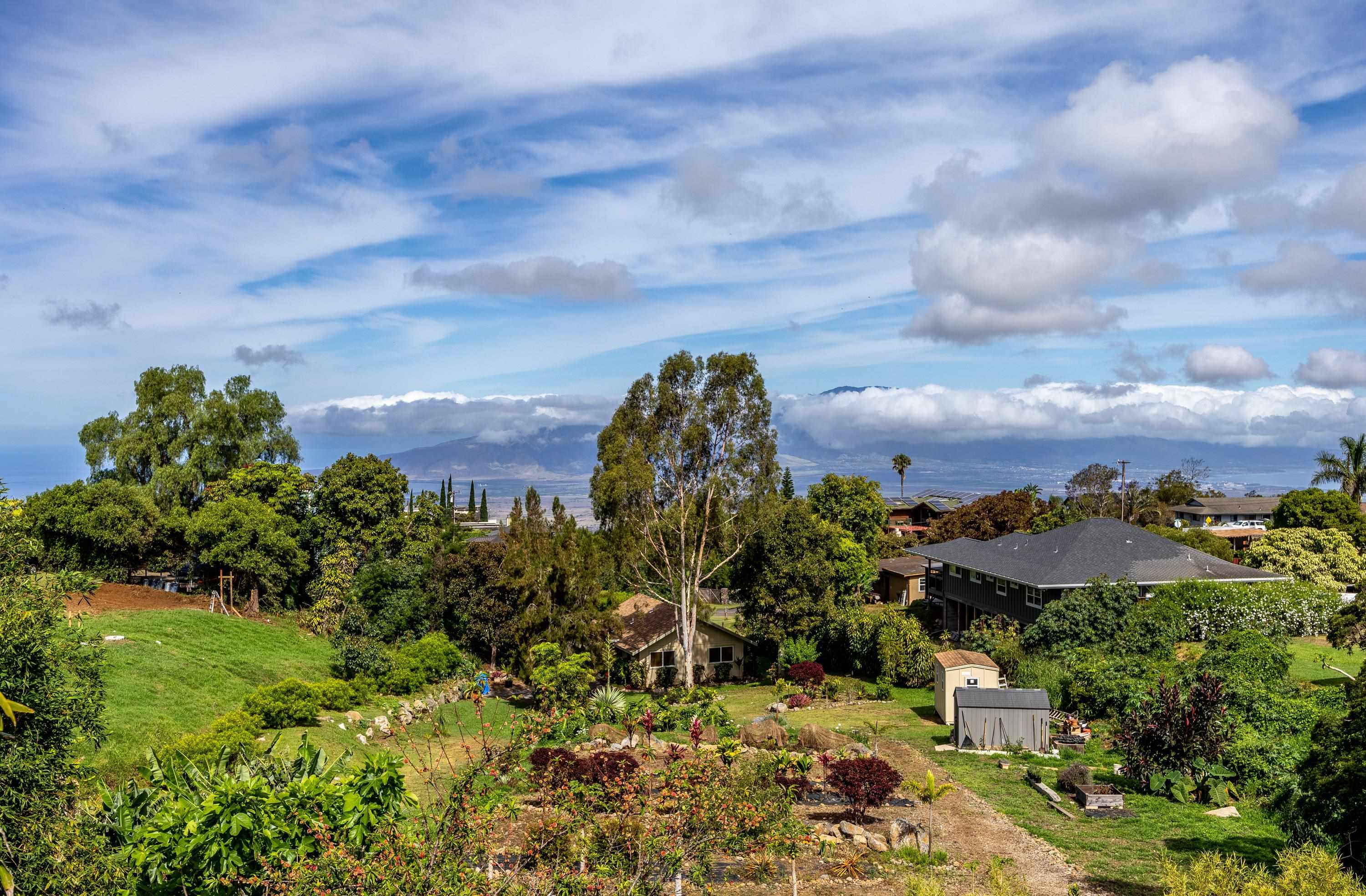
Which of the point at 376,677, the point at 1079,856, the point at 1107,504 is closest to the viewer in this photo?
the point at 1079,856

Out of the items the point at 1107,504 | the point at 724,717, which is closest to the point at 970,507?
the point at 1107,504

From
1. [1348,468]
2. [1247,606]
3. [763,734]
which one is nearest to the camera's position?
[763,734]

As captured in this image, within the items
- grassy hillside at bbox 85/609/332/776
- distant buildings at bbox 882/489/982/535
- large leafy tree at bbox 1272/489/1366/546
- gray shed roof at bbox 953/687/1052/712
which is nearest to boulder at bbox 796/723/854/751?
gray shed roof at bbox 953/687/1052/712

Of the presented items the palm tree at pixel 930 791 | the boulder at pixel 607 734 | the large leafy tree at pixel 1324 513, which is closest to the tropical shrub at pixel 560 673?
the boulder at pixel 607 734

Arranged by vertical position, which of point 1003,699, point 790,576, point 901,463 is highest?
point 901,463

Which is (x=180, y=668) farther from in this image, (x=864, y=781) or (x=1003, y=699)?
(x=1003, y=699)

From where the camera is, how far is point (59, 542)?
39.0 metres

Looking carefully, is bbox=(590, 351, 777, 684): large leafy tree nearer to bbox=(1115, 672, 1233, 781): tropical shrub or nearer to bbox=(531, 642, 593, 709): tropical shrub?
bbox=(531, 642, 593, 709): tropical shrub

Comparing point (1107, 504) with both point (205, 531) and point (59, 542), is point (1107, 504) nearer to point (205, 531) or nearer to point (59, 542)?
point (205, 531)

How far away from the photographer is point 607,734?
2573cm

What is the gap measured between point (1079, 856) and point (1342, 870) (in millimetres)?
5640

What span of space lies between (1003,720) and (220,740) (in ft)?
64.7

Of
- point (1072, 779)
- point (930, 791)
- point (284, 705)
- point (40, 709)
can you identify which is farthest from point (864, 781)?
point (284, 705)

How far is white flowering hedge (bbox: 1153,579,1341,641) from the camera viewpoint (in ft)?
102
